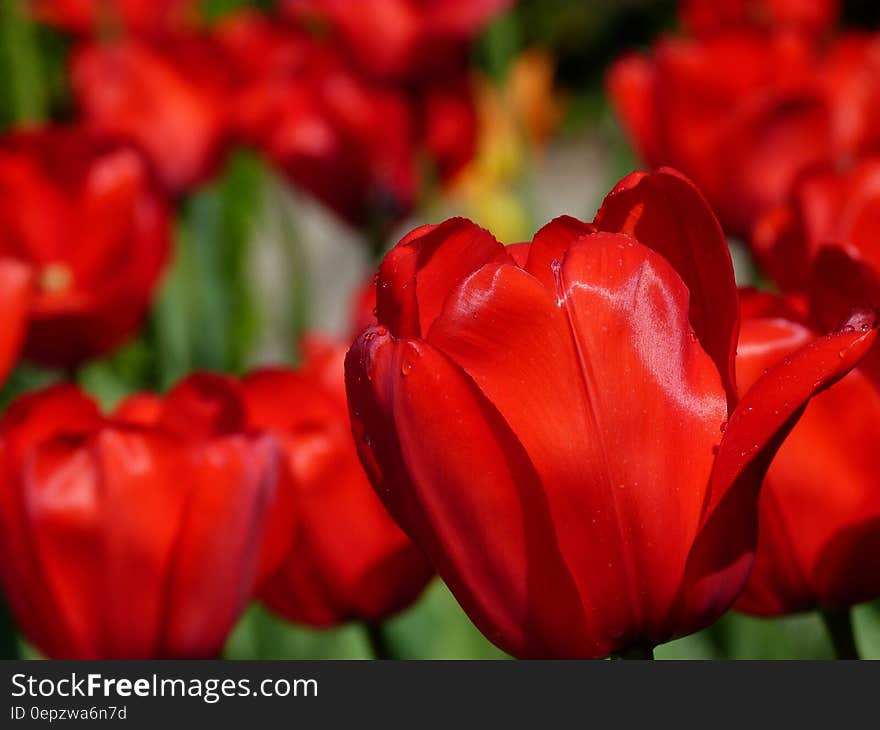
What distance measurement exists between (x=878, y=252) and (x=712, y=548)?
0.61ft

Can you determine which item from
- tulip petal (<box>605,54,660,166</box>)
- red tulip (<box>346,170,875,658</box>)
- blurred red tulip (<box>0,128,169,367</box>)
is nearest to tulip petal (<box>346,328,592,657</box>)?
red tulip (<box>346,170,875,658</box>)

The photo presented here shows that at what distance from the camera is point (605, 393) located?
1.29ft

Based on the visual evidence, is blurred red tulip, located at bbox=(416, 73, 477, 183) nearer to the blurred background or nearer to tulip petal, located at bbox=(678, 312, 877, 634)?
the blurred background

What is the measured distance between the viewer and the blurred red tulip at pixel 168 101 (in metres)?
1.30

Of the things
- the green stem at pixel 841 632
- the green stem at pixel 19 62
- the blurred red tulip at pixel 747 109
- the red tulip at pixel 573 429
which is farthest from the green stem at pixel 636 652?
the green stem at pixel 19 62

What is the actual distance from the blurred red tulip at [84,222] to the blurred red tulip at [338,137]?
270 millimetres

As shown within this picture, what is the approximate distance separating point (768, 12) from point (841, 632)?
1.22 m

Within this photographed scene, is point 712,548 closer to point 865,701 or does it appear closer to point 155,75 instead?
point 865,701

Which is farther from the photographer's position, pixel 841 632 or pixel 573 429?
pixel 841 632

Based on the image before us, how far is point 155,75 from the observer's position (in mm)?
1342

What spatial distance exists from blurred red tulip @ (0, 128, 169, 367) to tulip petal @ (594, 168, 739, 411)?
1.83ft

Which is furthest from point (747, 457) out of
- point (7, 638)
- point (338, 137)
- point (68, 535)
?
point (338, 137)

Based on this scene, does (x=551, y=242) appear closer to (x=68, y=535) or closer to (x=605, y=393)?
(x=605, y=393)

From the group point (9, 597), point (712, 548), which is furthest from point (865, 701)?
point (9, 597)
